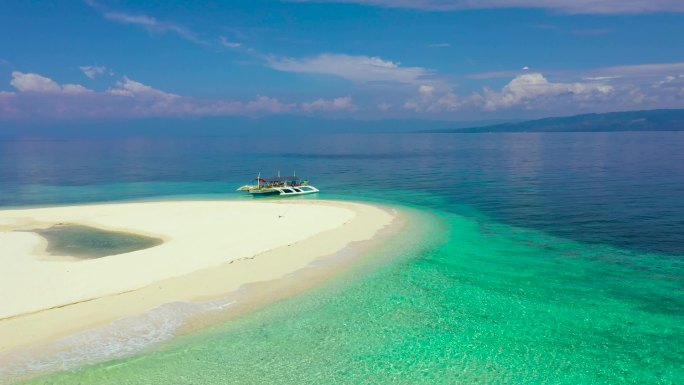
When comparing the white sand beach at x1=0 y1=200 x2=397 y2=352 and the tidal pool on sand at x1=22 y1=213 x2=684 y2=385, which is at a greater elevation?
the white sand beach at x1=0 y1=200 x2=397 y2=352

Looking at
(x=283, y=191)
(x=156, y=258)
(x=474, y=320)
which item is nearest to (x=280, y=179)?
(x=283, y=191)

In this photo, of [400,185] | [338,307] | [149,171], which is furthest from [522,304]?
[149,171]

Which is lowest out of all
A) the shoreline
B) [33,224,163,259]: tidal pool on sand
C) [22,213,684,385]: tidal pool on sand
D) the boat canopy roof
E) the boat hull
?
[22,213,684,385]: tidal pool on sand

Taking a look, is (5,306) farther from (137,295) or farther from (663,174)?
(663,174)

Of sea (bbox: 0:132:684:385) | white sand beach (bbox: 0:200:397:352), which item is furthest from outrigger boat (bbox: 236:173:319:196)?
sea (bbox: 0:132:684:385)

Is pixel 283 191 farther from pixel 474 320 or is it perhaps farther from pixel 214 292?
pixel 474 320

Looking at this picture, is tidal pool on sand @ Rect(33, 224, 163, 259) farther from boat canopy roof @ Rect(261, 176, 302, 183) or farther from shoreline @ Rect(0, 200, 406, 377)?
boat canopy roof @ Rect(261, 176, 302, 183)

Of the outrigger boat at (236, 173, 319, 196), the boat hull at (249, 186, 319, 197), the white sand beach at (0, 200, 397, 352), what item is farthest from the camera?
the outrigger boat at (236, 173, 319, 196)
